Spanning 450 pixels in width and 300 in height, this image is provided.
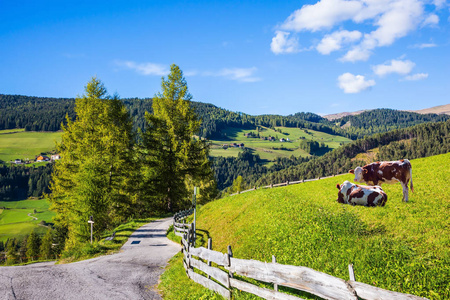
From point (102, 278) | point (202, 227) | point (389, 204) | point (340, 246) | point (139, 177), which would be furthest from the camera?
point (139, 177)

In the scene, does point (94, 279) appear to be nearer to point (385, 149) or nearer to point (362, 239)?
point (362, 239)

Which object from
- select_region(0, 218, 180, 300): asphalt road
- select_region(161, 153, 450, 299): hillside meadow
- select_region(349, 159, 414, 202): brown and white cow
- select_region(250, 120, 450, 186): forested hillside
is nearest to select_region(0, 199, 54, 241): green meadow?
select_region(250, 120, 450, 186): forested hillside

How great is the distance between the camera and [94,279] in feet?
42.9

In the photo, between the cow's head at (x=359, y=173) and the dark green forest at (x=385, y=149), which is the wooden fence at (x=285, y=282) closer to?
the cow's head at (x=359, y=173)

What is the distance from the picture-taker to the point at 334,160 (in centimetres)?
17388

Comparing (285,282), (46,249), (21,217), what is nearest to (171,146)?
(285,282)

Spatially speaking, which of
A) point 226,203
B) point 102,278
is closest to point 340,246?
point 102,278

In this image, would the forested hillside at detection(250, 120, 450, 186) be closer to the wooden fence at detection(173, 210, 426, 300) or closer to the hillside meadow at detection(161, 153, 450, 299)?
the hillside meadow at detection(161, 153, 450, 299)

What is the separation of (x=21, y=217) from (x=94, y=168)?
14359 centimetres

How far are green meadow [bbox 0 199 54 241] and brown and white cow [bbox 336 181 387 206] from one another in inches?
4908

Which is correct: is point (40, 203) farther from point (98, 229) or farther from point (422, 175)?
point (422, 175)

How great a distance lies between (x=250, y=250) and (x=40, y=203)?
19009cm

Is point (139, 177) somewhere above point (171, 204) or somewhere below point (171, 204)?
above

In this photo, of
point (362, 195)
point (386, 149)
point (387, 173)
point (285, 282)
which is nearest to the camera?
point (285, 282)
